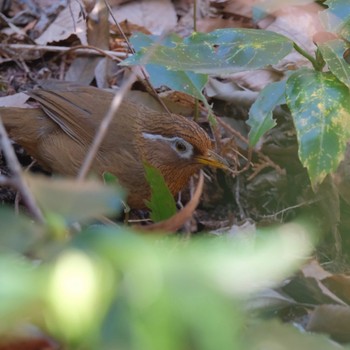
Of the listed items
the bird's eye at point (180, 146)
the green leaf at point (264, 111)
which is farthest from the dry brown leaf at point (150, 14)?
the green leaf at point (264, 111)

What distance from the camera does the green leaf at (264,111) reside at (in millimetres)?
3340

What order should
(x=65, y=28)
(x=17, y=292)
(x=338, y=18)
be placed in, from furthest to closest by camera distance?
1. (x=65, y=28)
2. (x=338, y=18)
3. (x=17, y=292)

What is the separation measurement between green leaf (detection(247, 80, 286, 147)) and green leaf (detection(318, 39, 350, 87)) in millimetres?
332

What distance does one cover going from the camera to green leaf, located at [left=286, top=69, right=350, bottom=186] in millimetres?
2744

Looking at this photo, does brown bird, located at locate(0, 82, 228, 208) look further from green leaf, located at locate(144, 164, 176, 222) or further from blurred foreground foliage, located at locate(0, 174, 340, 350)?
blurred foreground foliage, located at locate(0, 174, 340, 350)

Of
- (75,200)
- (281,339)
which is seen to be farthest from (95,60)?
(75,200)

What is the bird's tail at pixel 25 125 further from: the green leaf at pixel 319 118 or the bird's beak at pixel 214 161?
the green leaf at pixel 319 118

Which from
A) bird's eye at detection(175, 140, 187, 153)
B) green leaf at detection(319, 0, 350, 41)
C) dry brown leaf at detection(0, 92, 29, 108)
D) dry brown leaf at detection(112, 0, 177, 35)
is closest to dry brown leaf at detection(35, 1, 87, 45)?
dry brown leaf at detection(112, 0, 177, 35)

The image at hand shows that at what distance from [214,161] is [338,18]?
1.21 metres

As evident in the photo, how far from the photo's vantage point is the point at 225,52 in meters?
3.13

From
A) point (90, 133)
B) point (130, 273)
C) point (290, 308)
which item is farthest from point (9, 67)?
point (130, 273)

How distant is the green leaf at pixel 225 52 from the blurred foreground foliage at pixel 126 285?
1.85 m

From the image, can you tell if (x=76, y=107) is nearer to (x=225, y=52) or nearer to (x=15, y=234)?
(x=225, y=52)

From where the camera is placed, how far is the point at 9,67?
508 centimetres
